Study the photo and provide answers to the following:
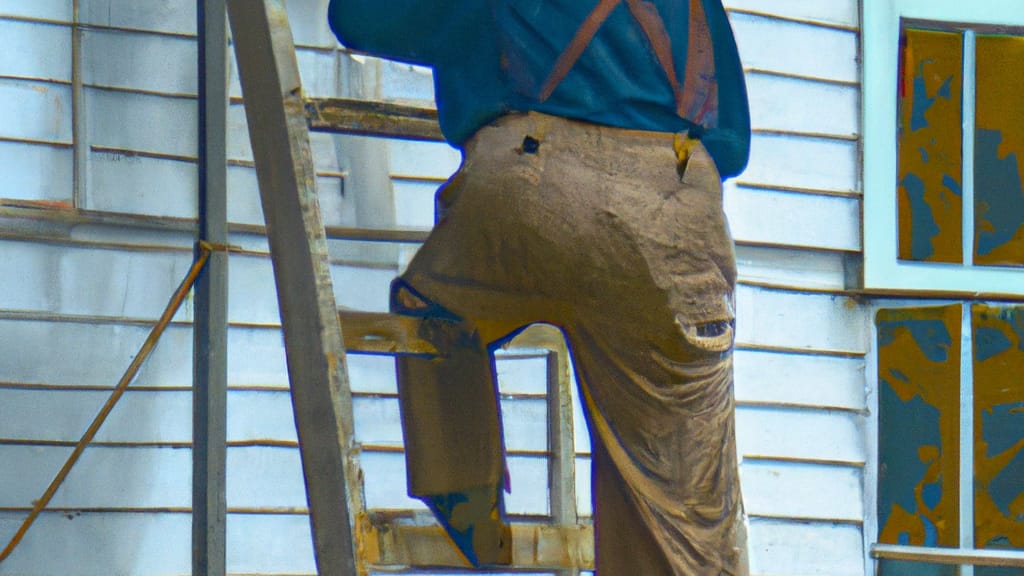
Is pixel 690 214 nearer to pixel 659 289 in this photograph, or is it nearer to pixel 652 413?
pixel 659 289

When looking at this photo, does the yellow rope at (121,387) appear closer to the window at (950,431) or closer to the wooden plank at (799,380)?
the wooden plank at (799,380)

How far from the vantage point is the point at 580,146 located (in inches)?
109

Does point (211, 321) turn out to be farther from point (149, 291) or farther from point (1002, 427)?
point (1002, 427)

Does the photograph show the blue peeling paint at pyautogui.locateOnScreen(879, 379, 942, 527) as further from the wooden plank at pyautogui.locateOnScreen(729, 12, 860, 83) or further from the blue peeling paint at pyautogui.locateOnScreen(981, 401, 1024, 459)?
the wooden plank at pyautogui.locateOnScreen(729, 12, 860, 83)

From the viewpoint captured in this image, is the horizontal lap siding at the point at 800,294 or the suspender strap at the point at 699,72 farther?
the horizontal lap siding at the point at 800,294

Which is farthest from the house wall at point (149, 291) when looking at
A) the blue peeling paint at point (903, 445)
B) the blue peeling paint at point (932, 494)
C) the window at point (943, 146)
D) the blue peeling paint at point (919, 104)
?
the blue peeling paint at point (919, 104)

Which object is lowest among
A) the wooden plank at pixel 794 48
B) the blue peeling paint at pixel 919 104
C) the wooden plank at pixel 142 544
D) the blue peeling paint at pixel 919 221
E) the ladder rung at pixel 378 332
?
the wooden plank at pixel 142 544

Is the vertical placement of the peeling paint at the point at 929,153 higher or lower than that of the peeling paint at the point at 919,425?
higher

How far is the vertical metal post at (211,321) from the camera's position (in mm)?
3898

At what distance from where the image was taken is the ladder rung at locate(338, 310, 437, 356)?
294 cm

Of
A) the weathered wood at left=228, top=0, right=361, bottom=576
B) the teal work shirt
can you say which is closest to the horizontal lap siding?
the teal work shirt

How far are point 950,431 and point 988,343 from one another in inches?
12.1

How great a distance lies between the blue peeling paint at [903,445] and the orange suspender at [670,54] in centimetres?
226

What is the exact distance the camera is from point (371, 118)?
3338mm
